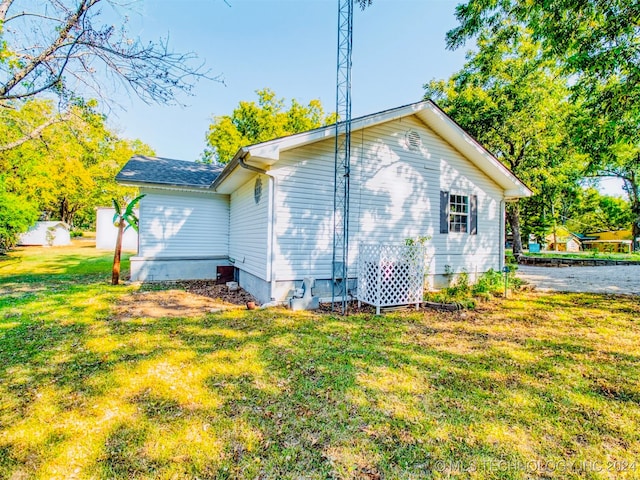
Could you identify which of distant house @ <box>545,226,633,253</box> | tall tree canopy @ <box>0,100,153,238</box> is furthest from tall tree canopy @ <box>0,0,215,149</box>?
distant house @ <box>545,226,633,253</box>

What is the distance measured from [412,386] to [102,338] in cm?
462

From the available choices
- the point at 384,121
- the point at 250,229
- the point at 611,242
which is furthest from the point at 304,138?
the point at 611,242

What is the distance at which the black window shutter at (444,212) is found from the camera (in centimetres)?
895

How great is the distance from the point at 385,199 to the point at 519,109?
12.2 m

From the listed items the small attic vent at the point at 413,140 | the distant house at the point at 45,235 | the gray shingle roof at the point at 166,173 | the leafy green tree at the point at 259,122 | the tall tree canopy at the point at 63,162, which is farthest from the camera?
the leafy green tree at the point at 259,122

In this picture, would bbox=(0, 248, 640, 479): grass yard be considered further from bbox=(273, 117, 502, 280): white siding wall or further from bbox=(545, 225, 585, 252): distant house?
bbox=(545, 225, 585, 252): distant house

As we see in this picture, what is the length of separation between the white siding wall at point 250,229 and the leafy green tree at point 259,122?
17056mm

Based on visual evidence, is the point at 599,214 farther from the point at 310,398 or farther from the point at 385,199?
the point at 310,398

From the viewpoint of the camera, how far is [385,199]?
8.09 metres

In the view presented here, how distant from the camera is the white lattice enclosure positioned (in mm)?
6695

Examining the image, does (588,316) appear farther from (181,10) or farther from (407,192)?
(181,10)

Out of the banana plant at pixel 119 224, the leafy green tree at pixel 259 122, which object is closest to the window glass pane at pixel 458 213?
the banana plant at pixel 119 224

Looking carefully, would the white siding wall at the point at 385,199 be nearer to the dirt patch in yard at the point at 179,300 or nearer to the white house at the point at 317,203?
the white house at the point at 317,203

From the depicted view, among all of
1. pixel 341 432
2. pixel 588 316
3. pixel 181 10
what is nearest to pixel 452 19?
pixel 181 10
